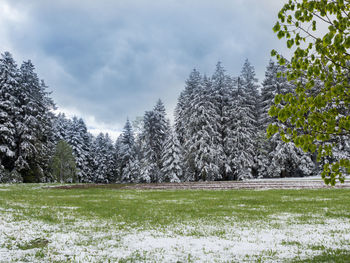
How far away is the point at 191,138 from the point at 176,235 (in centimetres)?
3721

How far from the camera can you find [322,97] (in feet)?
13.1

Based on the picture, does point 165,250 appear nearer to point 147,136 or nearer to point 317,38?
point 317,38

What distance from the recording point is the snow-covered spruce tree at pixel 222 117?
45.1 m

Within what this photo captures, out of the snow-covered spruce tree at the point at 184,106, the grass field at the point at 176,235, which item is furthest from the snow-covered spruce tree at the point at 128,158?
the grass field at the point at 176,235

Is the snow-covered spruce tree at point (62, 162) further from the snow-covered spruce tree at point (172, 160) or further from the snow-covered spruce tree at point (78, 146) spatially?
the snow-covered spruce tree at point (172, 160)

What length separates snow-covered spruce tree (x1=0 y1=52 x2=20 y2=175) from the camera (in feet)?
112

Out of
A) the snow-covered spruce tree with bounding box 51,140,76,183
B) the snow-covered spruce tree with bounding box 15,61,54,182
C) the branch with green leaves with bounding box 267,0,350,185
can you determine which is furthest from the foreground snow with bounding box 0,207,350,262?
the snow-covered spruce tree with bounding box 51,140,76,183

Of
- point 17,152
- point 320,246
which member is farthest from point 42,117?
point 320,246

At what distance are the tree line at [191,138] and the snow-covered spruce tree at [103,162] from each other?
1571 centimetres

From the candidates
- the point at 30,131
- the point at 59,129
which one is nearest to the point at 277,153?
the point at 30,131

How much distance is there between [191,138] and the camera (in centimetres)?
4572

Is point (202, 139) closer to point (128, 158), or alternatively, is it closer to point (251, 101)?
point (251, 101)

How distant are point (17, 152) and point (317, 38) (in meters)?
39.8

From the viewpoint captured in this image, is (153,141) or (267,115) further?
(153,141)
